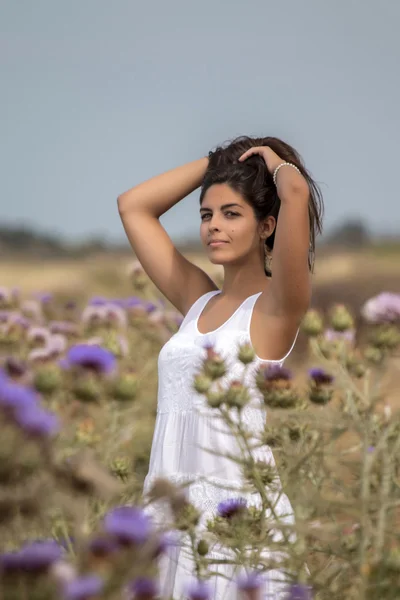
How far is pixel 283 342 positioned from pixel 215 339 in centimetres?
12

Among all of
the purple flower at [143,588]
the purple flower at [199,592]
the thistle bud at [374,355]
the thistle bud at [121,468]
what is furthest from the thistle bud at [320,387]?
the purple flower at [143,588]

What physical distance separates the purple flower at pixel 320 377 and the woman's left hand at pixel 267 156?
0.57 meters

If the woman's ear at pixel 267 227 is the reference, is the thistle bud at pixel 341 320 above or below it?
below

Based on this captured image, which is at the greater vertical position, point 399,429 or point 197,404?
point 197,404

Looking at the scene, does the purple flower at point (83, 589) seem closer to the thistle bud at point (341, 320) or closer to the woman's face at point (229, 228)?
the thistle bud at point (341, 320)

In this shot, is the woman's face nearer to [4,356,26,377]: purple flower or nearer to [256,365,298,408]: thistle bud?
[256,365,298,408]: thistle bud

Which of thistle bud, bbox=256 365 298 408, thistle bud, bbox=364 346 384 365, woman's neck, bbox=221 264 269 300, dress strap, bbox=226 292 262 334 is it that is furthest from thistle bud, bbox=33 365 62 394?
woman's neck, bbox=221 264 269 300

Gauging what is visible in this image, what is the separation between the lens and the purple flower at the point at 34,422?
19.8 inches

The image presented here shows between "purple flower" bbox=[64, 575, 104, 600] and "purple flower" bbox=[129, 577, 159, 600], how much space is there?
73 mm

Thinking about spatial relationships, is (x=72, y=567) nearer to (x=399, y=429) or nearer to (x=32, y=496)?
(x=32, y=496)

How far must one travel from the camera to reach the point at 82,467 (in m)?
0.52

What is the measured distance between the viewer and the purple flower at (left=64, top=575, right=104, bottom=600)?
17.1 inches

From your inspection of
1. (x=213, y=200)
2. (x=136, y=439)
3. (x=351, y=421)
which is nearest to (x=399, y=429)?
(x=351, y=421)

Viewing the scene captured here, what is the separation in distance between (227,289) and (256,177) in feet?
0.72
